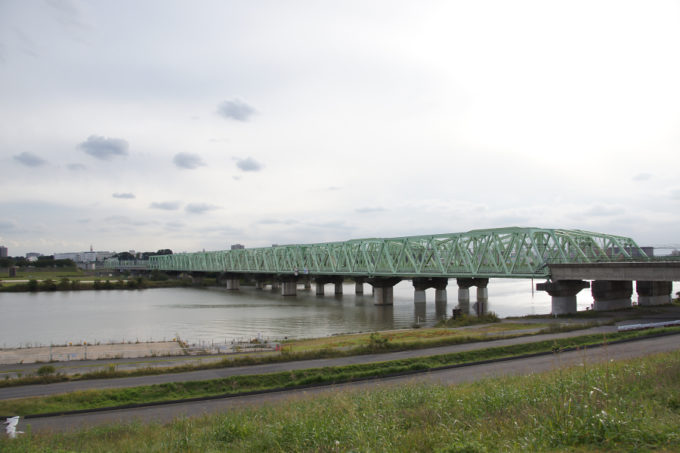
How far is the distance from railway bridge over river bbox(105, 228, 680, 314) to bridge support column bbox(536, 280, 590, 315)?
116 mm

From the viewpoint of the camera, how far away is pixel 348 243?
4520 inches

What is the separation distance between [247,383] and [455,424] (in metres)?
13.6

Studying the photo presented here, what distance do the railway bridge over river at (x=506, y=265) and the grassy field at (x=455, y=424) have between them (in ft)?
145

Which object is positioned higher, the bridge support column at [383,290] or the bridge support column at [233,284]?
the bridge support column at [383,290]

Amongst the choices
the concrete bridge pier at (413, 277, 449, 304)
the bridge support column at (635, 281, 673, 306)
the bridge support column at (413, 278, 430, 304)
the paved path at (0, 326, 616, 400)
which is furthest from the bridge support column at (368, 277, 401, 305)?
the paved path at (0, 326, 616, 400)

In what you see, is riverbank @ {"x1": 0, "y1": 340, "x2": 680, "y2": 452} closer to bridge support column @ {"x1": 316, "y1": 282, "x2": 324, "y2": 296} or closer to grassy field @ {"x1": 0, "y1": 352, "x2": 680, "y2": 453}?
grassy field @ {"x1": 0, "y1": 352, "x2": 680, "y2": 453}

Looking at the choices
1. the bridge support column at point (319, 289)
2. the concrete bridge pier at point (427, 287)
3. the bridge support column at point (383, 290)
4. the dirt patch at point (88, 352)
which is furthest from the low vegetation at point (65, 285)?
the dirt patch at point (88, 352)

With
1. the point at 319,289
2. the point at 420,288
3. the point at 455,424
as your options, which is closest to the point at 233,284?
the point at 319,289

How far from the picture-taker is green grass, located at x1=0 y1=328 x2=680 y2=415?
1894 cm

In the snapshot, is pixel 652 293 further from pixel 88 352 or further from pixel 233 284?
pixel 233 284

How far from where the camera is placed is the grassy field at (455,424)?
8602 millimetres

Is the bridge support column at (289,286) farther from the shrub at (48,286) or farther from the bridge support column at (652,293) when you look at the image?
the bridge support column at (652,293)

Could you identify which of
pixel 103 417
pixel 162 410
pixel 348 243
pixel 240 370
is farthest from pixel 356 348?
pixel 348 243

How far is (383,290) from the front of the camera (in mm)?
98000
